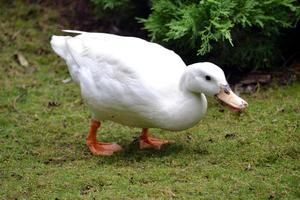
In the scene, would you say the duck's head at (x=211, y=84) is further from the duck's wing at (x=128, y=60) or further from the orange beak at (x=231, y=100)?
the duck's wing at (x=128, y=60)

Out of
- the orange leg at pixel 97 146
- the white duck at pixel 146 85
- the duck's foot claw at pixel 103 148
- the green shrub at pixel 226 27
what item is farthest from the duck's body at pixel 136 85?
the green shrub at pixel 226 27

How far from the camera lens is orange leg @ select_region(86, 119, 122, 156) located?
5.20m

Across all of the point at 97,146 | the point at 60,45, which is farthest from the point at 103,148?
the point at 60,45

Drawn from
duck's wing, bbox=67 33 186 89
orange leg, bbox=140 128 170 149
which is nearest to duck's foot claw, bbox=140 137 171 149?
orange leg, bbox=140 128 170 149

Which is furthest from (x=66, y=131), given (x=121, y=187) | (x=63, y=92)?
(x=121, y=187)

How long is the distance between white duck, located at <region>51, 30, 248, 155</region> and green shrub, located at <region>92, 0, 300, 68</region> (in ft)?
3.47

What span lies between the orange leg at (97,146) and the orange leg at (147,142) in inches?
8.1

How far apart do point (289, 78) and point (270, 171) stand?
2.29 metres

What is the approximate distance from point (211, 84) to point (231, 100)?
0.20 meters

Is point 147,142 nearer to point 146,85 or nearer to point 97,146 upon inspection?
point 97,146

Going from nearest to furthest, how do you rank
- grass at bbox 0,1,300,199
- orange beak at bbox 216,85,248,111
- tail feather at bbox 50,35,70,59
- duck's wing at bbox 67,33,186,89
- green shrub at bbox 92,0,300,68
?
grass at bbox 0,1,300,199, orange beak at bbox 216,85,248,111, duck's wing at bbox 67,33,186,89, tail feather at bbox 50,35,70,59, green shrub at bbox 92,0,300,68

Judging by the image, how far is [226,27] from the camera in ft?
19.2

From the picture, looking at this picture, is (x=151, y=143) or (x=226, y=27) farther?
(x=226, y=27)

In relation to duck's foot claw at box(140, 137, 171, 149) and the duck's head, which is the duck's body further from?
duck's foot claw at box(140, 137, 171, 149)
